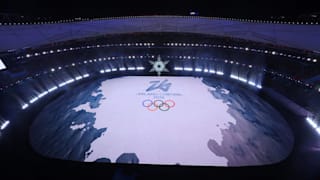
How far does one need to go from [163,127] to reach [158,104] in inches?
66.5

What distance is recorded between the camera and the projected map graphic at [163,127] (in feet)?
25.0

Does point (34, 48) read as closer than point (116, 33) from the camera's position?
Yes

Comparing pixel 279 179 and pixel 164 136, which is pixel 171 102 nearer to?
pixel 164 136

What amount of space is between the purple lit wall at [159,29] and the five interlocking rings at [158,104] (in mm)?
6907

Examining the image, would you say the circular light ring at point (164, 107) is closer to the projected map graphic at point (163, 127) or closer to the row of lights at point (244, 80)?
the projected map graphic at point (163, 127)

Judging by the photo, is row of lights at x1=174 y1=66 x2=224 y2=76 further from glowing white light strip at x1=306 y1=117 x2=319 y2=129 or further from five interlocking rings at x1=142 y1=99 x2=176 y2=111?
glowing white light strip at x1=306 y1=117 x2=319 y2=129

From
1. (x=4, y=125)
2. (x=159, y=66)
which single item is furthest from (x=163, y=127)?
(x=159, y=66)

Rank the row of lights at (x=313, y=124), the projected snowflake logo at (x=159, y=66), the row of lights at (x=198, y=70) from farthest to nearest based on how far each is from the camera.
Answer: the projected snowflake logo at (x=159, y=66) → the row of lights at (x=198, y=70) → the row of lights at (x=313, y=124)

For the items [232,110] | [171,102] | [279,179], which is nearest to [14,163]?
[171,102]

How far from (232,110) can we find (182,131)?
2624 mm

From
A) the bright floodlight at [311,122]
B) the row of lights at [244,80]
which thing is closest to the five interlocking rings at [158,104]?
the row of lights at [244,80]

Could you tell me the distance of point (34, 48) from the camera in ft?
46.1

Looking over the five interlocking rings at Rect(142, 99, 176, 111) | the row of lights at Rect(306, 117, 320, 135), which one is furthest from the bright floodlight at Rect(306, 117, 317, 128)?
the five interlocking rings at Rect(142, 99, 176, 111)

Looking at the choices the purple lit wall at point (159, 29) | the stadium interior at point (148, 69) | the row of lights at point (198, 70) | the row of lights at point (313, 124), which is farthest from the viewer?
the row of lights at point (198, 70)
